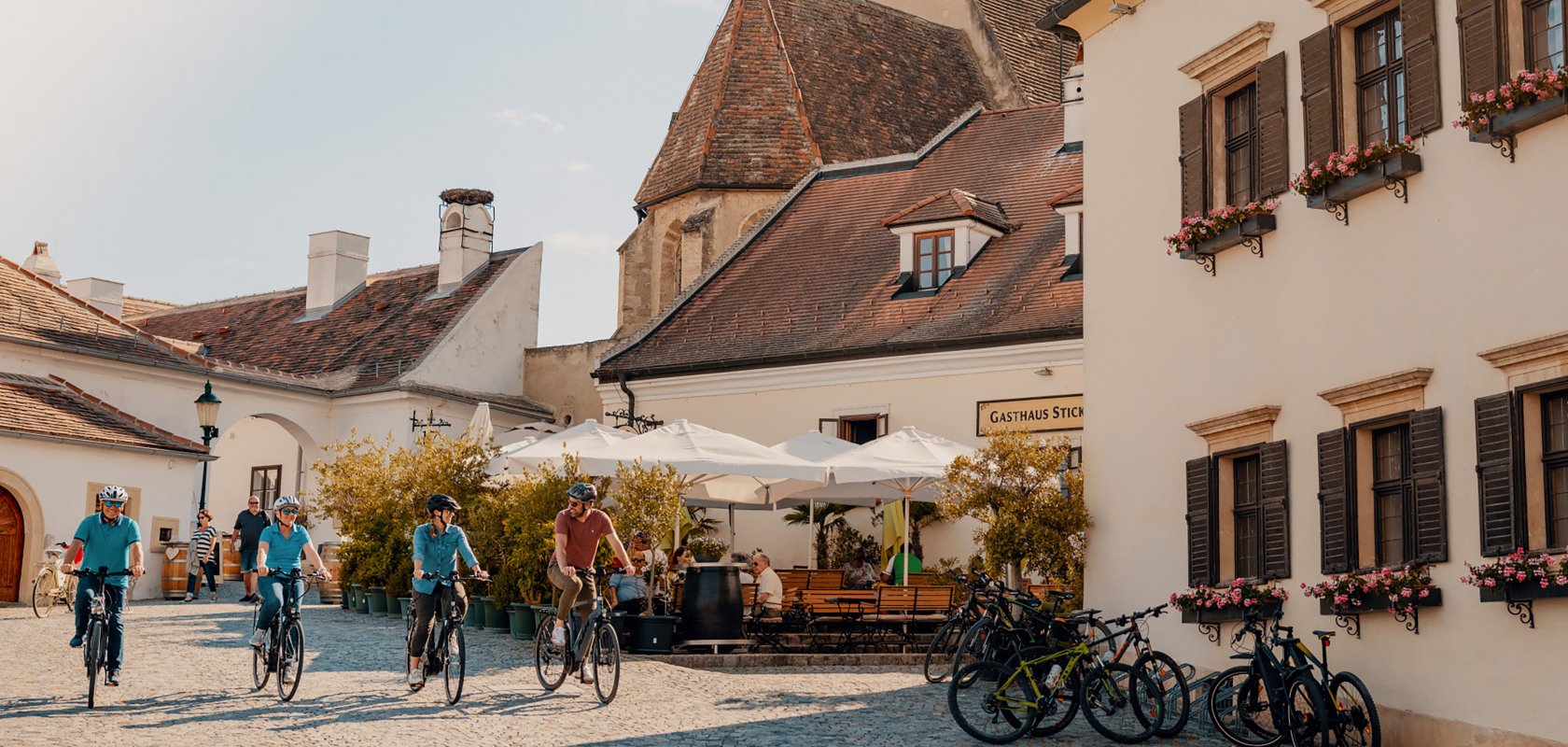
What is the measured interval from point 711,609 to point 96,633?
280 inches

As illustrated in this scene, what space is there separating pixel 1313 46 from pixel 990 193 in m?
16.0

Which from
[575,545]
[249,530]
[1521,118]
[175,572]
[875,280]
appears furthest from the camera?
[175,572]

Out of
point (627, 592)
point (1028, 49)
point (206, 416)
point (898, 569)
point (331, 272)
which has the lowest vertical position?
point (627, 592)

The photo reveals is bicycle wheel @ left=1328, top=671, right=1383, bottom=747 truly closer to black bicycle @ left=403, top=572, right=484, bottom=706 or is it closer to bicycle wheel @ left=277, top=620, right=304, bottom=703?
black bicycle @ left=403, top=572, right=484, bottom=706

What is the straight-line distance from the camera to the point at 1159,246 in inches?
667

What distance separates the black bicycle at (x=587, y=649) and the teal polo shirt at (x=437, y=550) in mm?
1064

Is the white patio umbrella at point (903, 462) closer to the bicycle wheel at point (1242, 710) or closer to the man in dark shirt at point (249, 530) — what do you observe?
the bicycle wheel at point (1242, 710)

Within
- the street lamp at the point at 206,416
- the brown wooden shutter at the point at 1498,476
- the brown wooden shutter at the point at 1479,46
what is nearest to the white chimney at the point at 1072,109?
the street lamp at the point at 206,416

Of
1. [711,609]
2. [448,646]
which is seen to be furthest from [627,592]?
[448,646]

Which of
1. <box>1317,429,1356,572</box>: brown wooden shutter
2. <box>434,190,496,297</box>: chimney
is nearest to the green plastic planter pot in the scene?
<box>1317,429,1356,572</box>: brown wooden shutter

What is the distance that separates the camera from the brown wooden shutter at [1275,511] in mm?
14648

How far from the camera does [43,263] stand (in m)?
48.4

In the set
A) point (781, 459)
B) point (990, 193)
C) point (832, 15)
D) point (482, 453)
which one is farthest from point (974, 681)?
point (832, 15)

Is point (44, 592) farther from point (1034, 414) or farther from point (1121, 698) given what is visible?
point (1121, 698)
